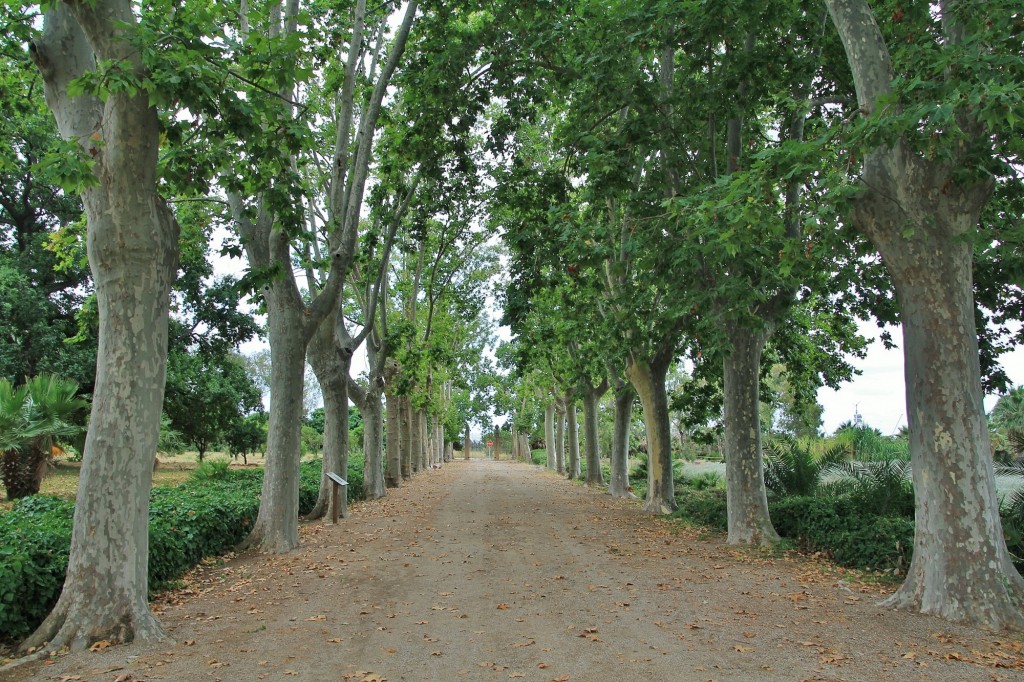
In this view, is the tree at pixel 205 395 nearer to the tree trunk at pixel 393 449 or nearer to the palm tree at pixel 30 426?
the tree trunk at pixel 393 449

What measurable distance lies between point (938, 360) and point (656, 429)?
1018cm

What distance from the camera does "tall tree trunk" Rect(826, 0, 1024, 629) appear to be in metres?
6.50

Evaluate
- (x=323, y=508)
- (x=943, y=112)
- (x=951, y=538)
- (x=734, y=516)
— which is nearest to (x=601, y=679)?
(x=951, y=538)

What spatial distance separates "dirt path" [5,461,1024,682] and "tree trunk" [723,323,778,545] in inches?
25.0

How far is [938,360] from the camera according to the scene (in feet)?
22.3

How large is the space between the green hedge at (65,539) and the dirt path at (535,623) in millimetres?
517

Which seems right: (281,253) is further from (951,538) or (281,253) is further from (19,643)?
(951,538)

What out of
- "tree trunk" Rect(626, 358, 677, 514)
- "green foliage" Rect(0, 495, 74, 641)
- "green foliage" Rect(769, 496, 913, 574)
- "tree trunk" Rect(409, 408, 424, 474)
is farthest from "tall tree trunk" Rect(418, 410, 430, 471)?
"green foliage" Rect(0, 495, 74, 641)

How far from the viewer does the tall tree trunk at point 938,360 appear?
6.50 meters

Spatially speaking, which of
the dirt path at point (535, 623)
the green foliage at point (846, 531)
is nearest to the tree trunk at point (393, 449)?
the dirt path at point (535, 623)

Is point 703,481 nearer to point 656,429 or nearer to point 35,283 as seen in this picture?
point 656,429

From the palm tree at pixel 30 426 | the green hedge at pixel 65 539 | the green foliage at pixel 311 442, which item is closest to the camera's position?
the green hedge at pixel 65 539

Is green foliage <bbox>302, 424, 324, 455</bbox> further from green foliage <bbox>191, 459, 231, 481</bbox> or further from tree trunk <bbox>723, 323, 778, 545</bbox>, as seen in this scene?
tree trunk <bbox>723, 323, 778, 545</bbox>

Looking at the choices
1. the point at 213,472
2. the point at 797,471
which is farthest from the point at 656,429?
the point at 213,472
